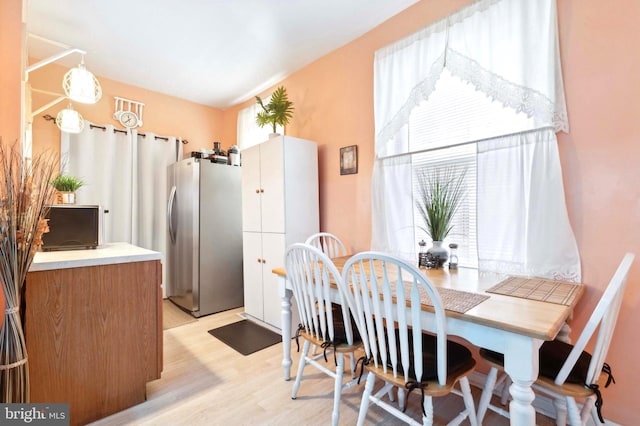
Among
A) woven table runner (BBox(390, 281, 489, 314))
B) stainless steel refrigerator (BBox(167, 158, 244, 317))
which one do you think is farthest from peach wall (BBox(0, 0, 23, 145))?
woven table runner (BBox(390, 281, 489, 314))

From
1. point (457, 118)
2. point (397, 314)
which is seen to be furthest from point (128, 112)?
point (397, 314)

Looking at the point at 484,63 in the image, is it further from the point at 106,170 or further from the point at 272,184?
the point at 106,170

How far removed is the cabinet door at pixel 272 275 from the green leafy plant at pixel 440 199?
1.26m

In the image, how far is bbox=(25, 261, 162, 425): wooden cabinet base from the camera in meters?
1.40

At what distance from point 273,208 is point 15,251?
1.69 meters

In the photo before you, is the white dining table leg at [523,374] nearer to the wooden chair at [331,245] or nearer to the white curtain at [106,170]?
the wooden chair at [331,245]

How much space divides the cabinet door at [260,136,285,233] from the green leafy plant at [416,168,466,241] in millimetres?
1189

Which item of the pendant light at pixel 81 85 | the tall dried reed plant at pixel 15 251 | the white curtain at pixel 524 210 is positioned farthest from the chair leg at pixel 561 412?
the pendant light at pixel 81 85

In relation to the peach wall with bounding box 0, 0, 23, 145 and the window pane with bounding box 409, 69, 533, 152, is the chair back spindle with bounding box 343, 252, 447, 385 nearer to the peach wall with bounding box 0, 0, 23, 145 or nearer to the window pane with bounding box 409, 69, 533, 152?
the window pane with bounding box 409, 69, 533, 152

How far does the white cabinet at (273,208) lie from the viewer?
2.57 m

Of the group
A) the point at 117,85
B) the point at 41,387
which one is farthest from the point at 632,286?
the point at 117,85

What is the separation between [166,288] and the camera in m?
3.74

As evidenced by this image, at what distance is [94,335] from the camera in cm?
153

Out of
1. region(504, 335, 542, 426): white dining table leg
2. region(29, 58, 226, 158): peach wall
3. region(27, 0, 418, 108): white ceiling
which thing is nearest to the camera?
region(504, 335, 542, 426): white dining table leg
